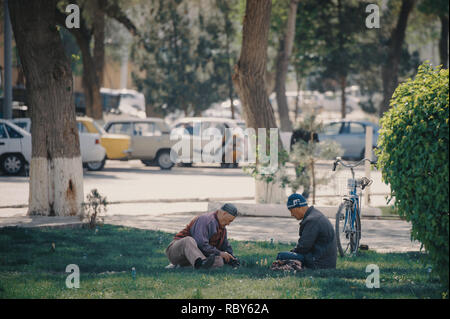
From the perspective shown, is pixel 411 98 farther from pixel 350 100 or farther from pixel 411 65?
pixel 350 100

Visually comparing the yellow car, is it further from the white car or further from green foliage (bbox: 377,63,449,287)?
green foliage (bbox: 377,63,449,287)

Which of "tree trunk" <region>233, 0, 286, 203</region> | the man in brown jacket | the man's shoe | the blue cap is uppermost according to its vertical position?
"tree trunk" <region>233, 0, 286, 203</region>

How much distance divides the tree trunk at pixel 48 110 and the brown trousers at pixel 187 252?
4.71 m

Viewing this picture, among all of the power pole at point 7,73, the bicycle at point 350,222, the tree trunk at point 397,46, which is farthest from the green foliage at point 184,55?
the bicycle at point 350,222

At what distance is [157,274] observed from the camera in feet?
26.6

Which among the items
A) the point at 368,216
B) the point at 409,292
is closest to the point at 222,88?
the point at 368,216

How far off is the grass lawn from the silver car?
17.9 meters

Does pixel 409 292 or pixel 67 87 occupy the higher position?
pixel 67 87

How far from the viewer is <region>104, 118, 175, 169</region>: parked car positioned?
24.7 meters

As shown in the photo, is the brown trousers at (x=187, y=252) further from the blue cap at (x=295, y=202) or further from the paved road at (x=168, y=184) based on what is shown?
the paved road at (x=168, y=184)

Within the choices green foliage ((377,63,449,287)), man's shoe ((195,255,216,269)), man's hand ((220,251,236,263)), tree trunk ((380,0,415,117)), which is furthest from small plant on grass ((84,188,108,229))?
tree trunk ((380,0,415,117))

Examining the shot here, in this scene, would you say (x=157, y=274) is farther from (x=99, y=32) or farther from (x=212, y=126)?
(x=99, y=32)
